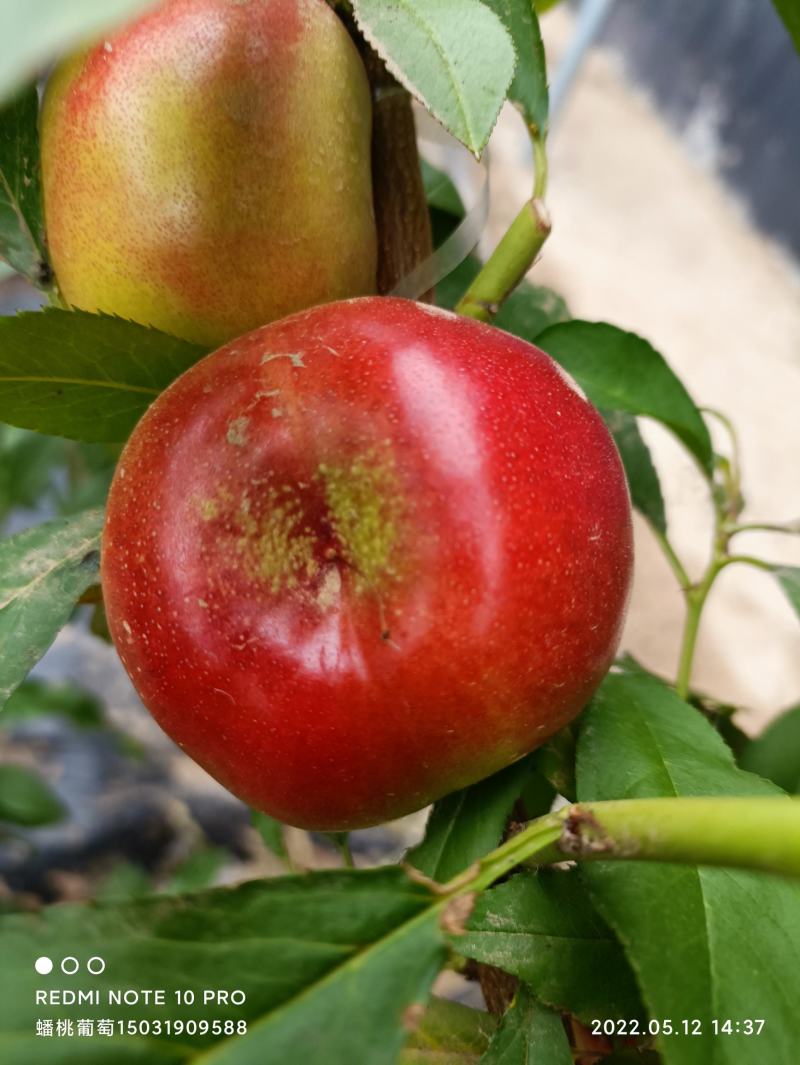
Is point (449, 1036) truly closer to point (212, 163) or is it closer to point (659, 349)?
point (212, 163)

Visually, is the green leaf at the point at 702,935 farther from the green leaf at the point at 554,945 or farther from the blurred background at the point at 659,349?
the blurred background at the point at 659,349

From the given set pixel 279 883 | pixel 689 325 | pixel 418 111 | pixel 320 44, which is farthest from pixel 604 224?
pixel 279 883

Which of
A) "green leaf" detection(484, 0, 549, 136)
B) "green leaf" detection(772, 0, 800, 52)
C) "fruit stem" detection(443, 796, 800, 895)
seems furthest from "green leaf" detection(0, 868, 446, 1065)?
"green leaf" detection(772, 0, 800, 52)

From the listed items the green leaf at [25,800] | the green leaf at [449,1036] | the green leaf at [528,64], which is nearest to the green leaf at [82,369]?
the green leaf at [528,64]

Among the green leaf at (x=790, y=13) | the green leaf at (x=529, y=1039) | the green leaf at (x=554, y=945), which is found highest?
the green leaf at (x=790, y=13)

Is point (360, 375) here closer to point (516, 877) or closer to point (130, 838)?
point (516, 877)
